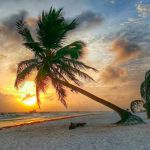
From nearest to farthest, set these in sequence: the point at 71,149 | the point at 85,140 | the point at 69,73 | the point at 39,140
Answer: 1. the point at 71,149
2. the point at 85,140
3. the point at 39,140
4. the point at 69,73

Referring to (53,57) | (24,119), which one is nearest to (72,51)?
(53,57)

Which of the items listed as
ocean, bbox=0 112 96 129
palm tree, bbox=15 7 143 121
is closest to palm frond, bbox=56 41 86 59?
palm tree, bbox=15 7 143 121

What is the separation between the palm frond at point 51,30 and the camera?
1069 inches

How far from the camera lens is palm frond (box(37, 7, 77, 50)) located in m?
27.2

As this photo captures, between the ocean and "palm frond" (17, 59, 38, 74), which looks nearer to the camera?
"palm frond" (17, 59, 38, 74)

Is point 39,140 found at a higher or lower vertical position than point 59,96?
lower

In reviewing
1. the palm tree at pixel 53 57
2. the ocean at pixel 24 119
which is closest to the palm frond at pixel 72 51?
the palm tree at pixel 53 57

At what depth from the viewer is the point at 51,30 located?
1064 inches

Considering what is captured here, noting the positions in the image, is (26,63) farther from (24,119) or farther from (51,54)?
(24,119)

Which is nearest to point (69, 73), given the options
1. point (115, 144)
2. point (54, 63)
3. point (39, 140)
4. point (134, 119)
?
point (54, 63)

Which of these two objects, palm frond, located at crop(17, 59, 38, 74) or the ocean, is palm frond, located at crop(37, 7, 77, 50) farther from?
the ocean

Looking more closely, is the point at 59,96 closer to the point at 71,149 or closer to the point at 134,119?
the point at 134,119

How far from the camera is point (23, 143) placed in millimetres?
18359

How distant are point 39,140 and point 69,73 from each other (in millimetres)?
8566
